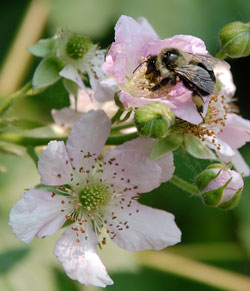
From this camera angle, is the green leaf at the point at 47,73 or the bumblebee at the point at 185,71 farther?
the green leaf at the point at 47,73

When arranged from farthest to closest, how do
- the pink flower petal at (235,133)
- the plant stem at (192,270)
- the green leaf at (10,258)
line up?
the plant stem at (192,270) → the green leaf at (10,258) → the pink flower petal at (235,133)

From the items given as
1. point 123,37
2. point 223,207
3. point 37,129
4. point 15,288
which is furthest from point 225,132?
point 15,288

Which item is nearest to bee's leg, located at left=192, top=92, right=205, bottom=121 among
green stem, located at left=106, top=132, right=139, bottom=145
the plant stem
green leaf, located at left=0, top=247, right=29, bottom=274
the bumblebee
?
the bumblebee

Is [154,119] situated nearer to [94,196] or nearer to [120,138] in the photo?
[120,138]

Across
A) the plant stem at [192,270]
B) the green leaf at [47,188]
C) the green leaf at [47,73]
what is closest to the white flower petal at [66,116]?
the green leaf at [47,73]

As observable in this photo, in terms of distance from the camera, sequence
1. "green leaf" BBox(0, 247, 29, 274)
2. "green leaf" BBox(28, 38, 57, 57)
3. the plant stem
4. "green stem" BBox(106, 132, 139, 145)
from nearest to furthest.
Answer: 1. "green stem" BBox(106, 132, 139, 145)
2. "green leaf" BBox(28, 38, 57, 57)
3. "green leaf" BBox(0, 247, 29, 274)
4. the plant stem

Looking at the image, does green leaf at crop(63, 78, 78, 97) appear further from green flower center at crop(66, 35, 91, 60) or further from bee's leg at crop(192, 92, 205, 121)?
bee's leg at crop(192, 92, 205, 121)

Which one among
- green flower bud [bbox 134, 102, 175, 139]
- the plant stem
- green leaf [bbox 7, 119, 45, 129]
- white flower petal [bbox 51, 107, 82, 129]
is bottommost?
the plant stem

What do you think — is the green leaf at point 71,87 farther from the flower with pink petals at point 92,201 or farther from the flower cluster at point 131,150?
the flower with pink petals at point 92,201
